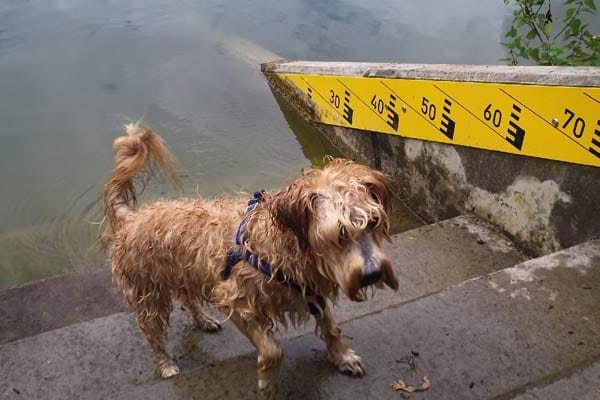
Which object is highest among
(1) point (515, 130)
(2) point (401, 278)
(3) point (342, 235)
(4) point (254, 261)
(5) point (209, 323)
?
(3) point (342, 235)

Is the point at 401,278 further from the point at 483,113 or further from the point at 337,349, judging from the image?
the point at 483,113

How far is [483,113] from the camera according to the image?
445cm

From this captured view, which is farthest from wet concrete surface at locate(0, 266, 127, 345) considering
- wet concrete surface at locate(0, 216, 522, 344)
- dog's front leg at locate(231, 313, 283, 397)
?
dog's front leg at locate(231, 313, 283, 397)

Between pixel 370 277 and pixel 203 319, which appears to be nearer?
pixel 370 277

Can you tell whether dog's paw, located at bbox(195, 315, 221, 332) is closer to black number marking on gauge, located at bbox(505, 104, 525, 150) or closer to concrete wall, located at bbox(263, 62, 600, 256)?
concrete wall, located at bbox(263, 62, 600, 256)

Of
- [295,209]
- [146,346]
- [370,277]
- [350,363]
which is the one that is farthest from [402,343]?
[146,346]

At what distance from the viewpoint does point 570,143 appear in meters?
3.84

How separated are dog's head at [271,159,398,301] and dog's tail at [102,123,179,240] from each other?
122 cm

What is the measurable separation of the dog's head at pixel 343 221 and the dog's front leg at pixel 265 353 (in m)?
0.55

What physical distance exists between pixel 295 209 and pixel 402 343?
113 cm

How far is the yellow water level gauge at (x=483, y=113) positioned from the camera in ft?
12.4

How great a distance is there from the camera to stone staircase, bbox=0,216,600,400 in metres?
2.79

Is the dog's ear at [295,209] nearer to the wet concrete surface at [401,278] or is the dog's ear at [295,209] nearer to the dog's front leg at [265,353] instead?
the dog's front leg at [265,353]

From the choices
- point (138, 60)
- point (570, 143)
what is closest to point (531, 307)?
point (570, 143)
